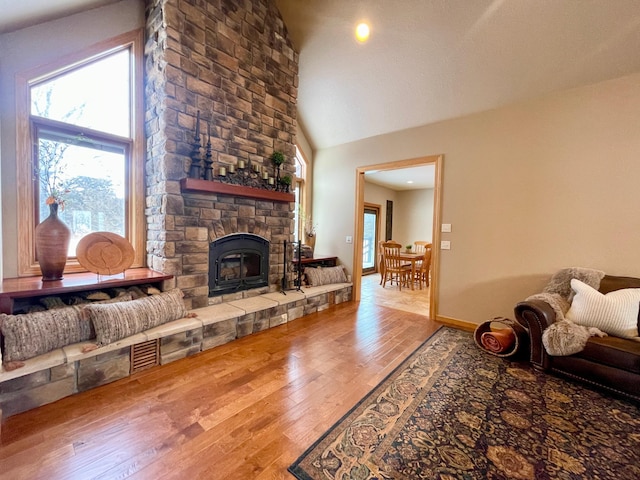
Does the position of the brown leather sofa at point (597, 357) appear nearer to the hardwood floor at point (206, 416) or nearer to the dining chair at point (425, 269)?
the hardwood floor at point (206, 416)

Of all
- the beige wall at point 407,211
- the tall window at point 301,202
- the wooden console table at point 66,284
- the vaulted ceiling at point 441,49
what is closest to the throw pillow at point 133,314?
the wooden console table at point 66,284

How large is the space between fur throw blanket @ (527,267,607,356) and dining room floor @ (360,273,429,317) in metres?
1.62

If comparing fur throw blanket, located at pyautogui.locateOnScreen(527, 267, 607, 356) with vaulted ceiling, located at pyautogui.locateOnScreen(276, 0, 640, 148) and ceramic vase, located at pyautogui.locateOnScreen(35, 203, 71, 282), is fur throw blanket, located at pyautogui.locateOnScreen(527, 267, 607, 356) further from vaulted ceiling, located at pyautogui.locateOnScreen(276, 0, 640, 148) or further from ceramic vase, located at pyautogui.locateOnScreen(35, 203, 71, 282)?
ceramic vase, located at pyautogui.locateOnScreen(35, 203, 71, 282)

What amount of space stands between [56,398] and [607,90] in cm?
545

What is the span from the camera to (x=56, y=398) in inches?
73.7

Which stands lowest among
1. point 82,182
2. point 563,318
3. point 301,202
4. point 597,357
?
point 597,357

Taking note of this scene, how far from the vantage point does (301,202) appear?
5.32 metres

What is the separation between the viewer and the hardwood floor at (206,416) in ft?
4.56

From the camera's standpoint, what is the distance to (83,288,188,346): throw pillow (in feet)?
6.86

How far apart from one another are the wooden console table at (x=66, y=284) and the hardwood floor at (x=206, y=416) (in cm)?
81

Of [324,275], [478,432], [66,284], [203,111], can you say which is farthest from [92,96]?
[478,432]

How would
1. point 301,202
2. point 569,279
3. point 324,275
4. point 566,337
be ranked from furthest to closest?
point 301,202 < point 324,275 < point 569,279 < point 566,337

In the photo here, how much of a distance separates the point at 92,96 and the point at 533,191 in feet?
16.1

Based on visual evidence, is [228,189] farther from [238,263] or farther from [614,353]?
[614,353]
